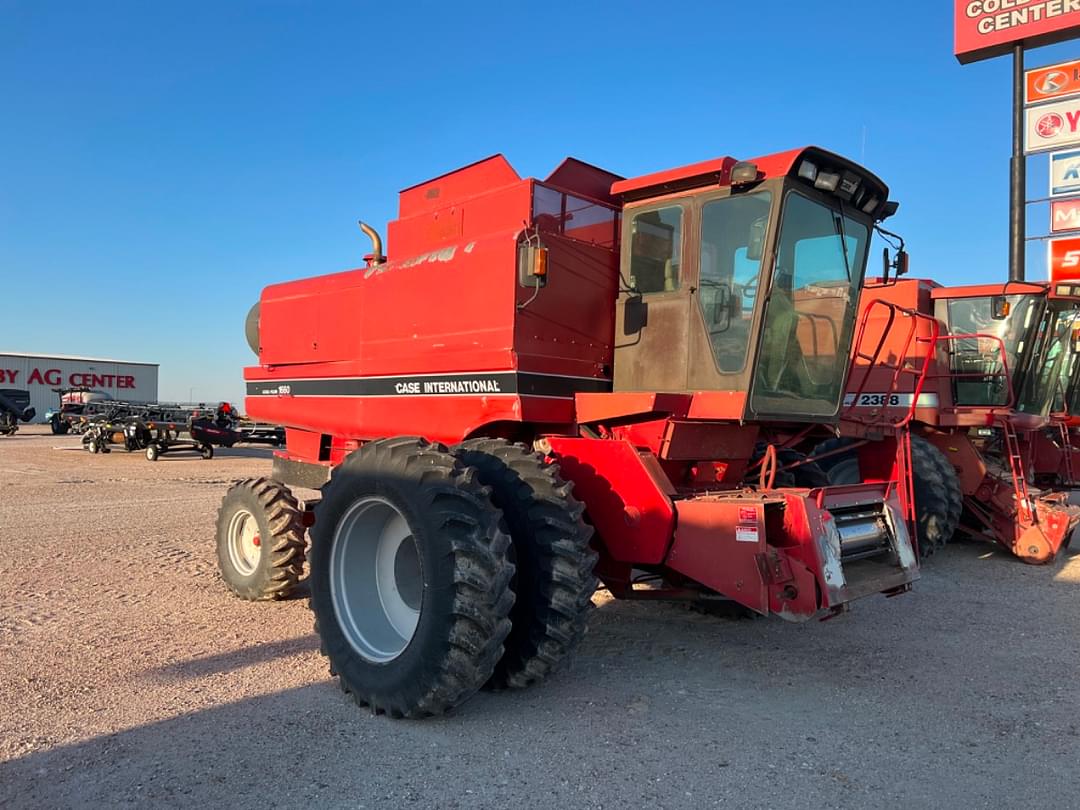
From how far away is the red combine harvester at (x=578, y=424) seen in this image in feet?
12.9

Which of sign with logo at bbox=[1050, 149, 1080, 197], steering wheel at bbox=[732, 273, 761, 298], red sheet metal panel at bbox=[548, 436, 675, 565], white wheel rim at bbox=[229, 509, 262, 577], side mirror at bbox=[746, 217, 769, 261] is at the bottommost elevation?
white wheel rim at bbox=[229, 509, 262, 577]

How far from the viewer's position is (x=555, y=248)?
505 cm

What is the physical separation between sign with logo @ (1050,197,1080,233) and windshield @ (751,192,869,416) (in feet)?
45.7

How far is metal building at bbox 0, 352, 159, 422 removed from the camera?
140 feet

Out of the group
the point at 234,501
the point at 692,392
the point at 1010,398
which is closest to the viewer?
the point at 692,392

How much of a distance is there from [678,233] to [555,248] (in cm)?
79

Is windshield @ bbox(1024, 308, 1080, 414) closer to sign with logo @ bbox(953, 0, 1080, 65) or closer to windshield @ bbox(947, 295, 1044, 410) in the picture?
windshield @ bbox(947, 295, 1044, 410)

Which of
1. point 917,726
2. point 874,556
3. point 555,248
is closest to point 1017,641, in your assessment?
point 874,556

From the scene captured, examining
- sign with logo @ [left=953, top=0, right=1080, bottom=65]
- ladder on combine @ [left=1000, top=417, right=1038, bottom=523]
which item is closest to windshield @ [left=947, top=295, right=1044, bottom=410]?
ladder on combine @ [left=1000, top=417, right=1038, bottom=523]

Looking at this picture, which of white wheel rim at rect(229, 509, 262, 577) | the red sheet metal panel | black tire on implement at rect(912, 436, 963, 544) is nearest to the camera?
the red sheet metal panel

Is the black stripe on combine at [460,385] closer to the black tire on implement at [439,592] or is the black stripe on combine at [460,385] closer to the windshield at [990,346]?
the black tire on implement at [439,592]

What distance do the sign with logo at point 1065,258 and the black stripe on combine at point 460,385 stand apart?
14.9m

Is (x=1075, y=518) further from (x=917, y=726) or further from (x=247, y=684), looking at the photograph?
(x=247, y=684)

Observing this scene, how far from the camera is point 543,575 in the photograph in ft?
13.1
